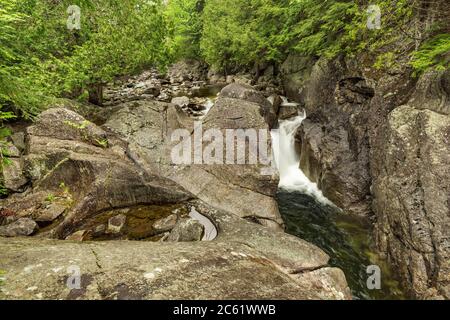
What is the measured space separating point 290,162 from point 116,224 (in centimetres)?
964

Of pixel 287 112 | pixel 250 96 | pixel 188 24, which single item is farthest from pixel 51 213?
pixel 188 24

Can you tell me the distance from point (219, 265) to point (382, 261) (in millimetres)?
6175

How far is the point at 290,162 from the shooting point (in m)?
14.4

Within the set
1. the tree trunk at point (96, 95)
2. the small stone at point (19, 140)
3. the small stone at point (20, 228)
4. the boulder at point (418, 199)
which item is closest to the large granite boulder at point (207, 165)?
the tree trunk at point (96, 95)

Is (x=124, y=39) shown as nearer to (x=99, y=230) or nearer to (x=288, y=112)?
(x=99, y=230)

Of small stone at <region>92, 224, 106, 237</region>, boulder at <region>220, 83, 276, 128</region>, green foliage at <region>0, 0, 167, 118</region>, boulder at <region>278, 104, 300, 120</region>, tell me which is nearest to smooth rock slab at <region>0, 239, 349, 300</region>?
small stone at <region>92, 224, 106, 237</region>

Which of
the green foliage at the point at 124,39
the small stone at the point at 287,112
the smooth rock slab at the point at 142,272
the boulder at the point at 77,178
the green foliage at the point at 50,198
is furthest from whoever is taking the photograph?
the small stone at the point at 287,112

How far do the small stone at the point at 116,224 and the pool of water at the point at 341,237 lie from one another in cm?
566

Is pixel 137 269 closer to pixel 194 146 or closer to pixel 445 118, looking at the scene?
pixel 194 146

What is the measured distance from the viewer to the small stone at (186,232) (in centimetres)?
687

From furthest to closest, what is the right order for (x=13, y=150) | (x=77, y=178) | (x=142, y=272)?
(x=13, y=150) < (x=77, y=178) < (x=142, y=272)

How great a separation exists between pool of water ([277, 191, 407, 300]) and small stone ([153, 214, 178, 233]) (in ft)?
14.3

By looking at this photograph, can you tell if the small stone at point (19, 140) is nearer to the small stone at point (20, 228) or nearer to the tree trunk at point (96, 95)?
the small stone at point (20, 228)

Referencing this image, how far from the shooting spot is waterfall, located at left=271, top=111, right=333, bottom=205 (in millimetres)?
12841
